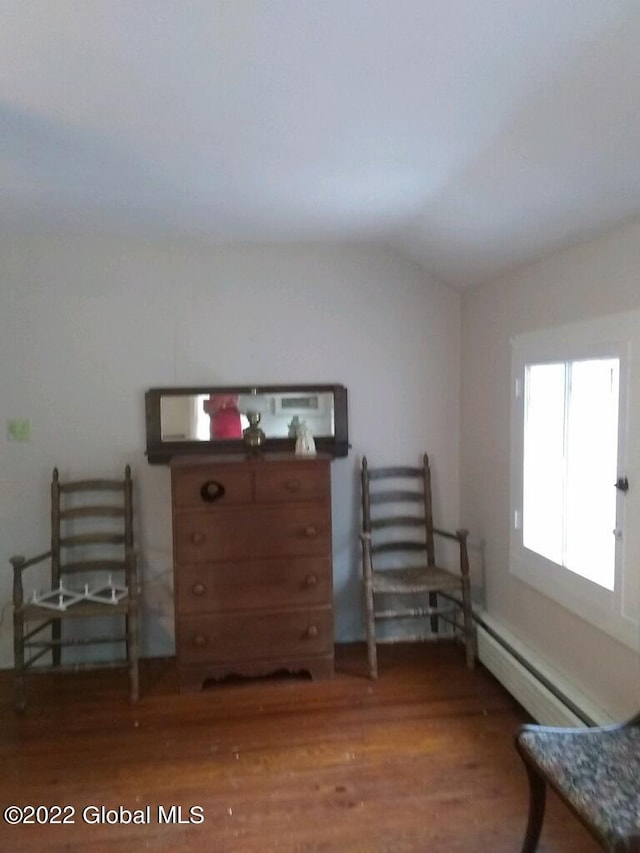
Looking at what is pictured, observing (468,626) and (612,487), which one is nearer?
(612,487)

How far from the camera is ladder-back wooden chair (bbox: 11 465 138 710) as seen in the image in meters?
2.98

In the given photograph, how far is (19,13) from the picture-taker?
129 centimetres

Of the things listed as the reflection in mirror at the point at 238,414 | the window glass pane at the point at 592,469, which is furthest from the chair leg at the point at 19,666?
the window glass pane at the point at 592,469

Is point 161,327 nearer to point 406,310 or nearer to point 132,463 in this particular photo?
point 132,463

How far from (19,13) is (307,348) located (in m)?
2.27

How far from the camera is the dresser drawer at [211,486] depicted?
2980 mm

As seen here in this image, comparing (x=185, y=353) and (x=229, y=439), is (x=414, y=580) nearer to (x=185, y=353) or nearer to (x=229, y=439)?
(x=229, y=439)

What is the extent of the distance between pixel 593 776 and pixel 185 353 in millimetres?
2494

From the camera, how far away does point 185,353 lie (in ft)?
11.1

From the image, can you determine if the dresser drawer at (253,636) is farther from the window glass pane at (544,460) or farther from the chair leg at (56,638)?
the window glass pane at (544,460)

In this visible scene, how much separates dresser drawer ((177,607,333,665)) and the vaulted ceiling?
5.71ft

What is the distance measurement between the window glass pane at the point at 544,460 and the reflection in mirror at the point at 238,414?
103 cm

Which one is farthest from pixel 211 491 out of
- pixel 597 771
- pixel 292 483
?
pixel 597 771

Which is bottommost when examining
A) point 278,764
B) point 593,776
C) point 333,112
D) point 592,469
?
point 278,764
